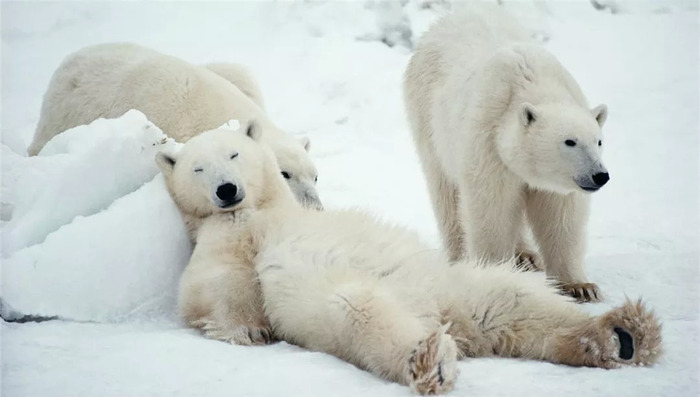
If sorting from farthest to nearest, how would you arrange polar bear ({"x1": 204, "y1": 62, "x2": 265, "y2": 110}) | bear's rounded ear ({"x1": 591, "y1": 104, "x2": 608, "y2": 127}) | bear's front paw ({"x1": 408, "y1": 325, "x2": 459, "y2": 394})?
polar bear ({"x1": 204, "y1": 62, "x2": 265, "y2": 110})
bear's rounded ear ({"x1": 591, "y1": 104, "x2": 608, "y2": 127})
bear's front paw ({"x1": 408, "y1": 325, "x2": 459, "y2": 394})

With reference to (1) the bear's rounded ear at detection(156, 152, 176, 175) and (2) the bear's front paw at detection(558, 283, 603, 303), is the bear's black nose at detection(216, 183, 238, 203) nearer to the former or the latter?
(1) the bear's rounded ear at detection(156, 152, 176, 175)

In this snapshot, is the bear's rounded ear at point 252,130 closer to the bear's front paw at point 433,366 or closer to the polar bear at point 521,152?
the polar bear at point 521,152

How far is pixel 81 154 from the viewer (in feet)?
13.0

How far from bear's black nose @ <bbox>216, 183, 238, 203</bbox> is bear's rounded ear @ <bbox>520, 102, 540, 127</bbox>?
4.81 ft

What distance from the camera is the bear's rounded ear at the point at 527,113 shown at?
399 centimetres

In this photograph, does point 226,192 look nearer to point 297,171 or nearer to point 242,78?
point 297,171

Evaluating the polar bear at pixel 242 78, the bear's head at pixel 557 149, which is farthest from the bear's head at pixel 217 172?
the polar bear at pixel 242 78

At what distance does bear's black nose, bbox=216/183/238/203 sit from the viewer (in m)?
3.52

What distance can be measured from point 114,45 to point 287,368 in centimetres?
405

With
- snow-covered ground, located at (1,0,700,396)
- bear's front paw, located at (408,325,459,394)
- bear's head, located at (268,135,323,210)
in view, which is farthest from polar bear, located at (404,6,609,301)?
bear's front paw, located at (408,325,459,394)

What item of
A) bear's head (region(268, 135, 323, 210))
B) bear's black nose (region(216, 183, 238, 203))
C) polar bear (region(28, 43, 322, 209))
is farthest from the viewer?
polar bear (region(28, 43, 322, 209))

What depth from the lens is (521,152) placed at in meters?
4.04

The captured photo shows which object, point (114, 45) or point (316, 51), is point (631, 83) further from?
point (114, 45)

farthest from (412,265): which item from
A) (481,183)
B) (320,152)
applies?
(320,152)
